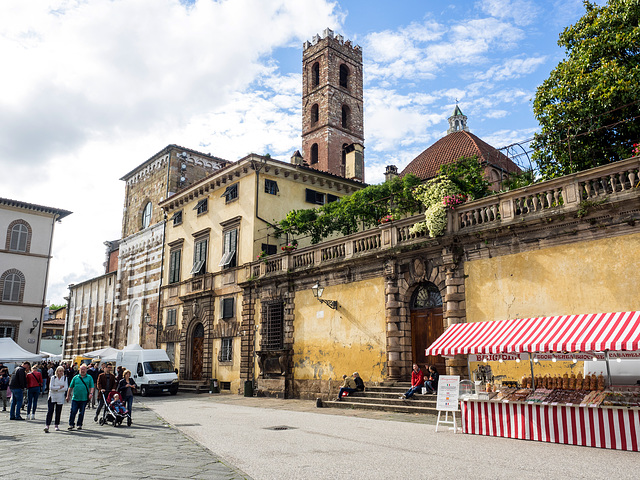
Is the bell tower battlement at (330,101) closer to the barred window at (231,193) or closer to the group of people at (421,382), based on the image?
the barred window at (231,193)

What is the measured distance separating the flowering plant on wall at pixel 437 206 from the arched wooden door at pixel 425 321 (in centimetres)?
192

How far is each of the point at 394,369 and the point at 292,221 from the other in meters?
9.20

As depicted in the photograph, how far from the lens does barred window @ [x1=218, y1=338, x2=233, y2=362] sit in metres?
25.1

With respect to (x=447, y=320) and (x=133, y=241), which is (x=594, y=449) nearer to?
(x=447, y=320)

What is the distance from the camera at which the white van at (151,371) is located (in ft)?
80.3

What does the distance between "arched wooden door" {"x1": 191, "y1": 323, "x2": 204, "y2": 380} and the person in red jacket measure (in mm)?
15516

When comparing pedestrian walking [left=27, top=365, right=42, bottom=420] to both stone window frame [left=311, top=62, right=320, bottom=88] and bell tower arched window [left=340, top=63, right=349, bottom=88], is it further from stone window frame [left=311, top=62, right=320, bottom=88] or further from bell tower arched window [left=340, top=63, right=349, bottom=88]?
bell tower arched window [left=340, top=63, right=349, bottom=88]

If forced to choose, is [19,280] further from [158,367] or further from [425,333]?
[425,333]

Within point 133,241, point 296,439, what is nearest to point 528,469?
point 296,439

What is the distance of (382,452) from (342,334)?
10494 mm

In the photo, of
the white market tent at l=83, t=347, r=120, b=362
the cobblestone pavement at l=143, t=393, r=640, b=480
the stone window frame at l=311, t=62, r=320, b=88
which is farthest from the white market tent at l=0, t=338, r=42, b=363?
the stone window frame at l=311, t=62, r=320, b=88

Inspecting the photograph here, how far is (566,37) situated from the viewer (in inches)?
685

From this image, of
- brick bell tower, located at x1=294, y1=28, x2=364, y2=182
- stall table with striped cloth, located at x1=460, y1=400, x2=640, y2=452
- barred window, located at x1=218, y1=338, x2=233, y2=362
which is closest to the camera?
stall table with striped cloth, located at x1=460, y1=400, x2=640, y2=452

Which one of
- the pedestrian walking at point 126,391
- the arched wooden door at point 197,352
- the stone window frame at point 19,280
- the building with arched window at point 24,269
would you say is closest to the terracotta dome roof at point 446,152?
the arched wooden door at point 197,352
